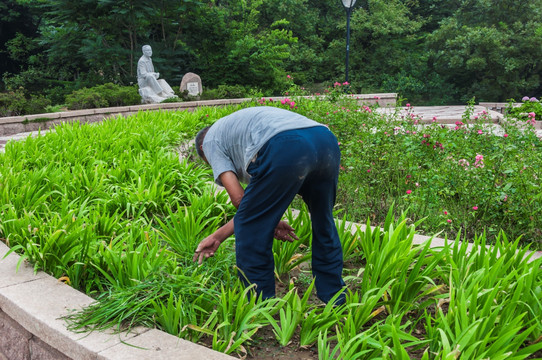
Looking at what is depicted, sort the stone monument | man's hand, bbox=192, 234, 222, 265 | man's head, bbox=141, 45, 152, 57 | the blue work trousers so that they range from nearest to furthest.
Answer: the blue work trousers → man's hand, bbox=192, 234, 222, 265 → man's head, bbox=141, 45, 152, 57 → the stone monument

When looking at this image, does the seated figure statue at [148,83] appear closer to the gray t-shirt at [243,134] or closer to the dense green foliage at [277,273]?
the dense green foliage at [277,273]

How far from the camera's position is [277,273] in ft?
9.21

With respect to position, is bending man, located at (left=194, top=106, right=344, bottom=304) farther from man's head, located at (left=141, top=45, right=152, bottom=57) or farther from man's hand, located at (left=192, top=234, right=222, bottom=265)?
man's head, located at (left=141, top=45, right=152, bottom=57)

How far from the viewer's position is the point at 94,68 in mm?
17547

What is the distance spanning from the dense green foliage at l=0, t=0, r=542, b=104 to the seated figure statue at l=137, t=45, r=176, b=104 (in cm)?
265

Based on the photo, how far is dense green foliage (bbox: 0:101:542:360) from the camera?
199cm

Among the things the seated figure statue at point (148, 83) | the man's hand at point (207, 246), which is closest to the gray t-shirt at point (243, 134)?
the man's hand at point (207, 246)

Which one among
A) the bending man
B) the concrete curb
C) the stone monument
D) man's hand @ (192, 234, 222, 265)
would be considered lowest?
the concrete curb

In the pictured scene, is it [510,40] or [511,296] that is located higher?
[510,40]

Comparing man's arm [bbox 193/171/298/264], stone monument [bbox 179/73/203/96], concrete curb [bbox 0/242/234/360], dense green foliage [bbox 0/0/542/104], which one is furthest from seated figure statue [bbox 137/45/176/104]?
man's arm [bbox 193/171/298/264]

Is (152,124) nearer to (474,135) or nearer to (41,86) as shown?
(474,135)

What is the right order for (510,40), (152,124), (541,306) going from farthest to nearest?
(510,40) < (152,124) < (541,306)

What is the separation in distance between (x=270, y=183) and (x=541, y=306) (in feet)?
4.37

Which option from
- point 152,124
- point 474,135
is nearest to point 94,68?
point 152,124
